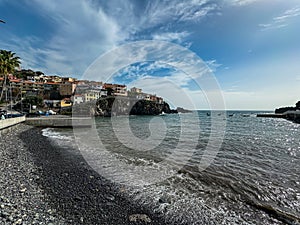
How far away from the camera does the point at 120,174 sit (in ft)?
27.2

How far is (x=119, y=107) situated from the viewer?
82.8m

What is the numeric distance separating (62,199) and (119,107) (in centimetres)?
7861

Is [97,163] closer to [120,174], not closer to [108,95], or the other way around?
[120,174]

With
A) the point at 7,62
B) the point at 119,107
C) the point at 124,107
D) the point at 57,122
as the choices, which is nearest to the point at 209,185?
the point at 57,122

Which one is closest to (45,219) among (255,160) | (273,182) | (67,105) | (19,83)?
(273,182)

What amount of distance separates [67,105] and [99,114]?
13.1m

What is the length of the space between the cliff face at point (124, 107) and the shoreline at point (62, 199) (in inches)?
2454

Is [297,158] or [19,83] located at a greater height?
[19,83]

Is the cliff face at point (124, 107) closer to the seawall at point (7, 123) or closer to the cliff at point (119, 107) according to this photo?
the cliff at point (119, 107)

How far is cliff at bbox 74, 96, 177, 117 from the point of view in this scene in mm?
65125

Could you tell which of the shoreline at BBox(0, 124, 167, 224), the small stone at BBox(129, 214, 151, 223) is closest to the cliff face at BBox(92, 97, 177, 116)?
the shoreline at BBox(0, 124, 167, 224)

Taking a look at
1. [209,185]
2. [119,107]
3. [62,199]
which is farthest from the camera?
[119,107]

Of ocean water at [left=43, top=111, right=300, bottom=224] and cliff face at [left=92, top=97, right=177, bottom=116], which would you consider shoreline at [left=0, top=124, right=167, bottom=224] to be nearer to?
ocean water at [left=43, top=111, right=300, bottom=224]

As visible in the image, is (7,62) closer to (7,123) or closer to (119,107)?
(7,123)
